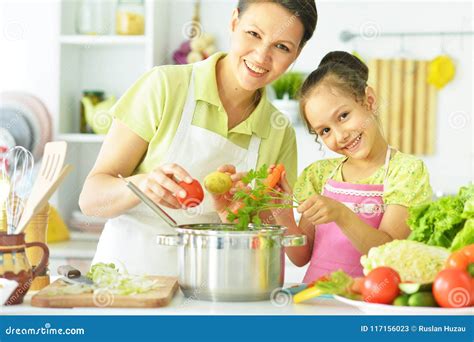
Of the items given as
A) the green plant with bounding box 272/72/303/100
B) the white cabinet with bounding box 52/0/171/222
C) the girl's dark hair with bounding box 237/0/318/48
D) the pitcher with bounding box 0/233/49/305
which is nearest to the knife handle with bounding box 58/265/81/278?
the pitcher with bounding box 0/233/49/305

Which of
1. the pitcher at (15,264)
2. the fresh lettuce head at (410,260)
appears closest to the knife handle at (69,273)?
the pitcher at (15,264)

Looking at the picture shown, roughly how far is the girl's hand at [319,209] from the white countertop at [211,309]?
0.21 m

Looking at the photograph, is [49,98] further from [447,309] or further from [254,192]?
[447,309]

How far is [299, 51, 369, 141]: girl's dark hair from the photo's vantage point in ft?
6.32

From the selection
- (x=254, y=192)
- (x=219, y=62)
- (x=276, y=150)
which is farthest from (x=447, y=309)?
(x=219, y=62)

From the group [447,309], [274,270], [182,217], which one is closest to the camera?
[447,309]

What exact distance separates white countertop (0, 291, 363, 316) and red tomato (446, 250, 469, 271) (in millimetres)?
178

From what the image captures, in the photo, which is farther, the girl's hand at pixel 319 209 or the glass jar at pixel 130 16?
the glass jar at pixel 130 16

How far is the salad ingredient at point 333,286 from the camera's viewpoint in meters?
1.30

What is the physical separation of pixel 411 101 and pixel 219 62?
6.17 feet

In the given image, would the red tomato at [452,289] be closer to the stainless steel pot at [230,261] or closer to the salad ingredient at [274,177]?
the stainless steel pot at [230,261]

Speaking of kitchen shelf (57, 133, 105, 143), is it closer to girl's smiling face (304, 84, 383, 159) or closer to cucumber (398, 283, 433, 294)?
girl's smiling face (304, 84, 383, 159)

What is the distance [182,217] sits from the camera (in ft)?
6.52

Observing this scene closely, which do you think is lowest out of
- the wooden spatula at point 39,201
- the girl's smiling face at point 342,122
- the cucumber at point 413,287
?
the cucumber at point 413,287
